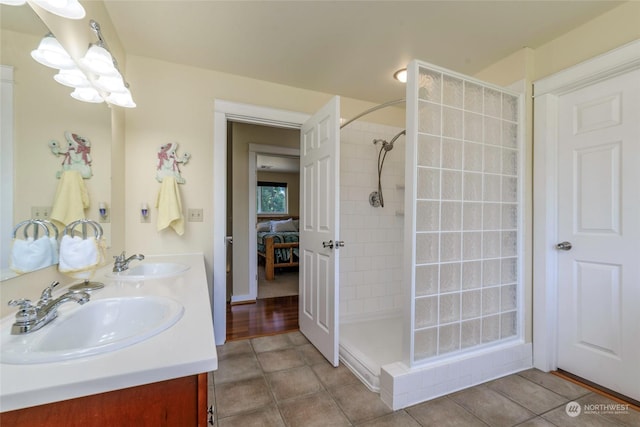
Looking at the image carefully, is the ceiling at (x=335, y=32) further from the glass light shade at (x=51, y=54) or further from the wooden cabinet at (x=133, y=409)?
the wooden cabinet at (x=133, y=409)

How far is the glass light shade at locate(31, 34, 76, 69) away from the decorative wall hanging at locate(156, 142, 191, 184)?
3.84 ft

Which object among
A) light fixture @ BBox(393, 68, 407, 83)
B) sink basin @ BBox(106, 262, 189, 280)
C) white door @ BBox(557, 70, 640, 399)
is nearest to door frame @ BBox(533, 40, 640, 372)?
white door @ BBox(557, 70, 640, 399)

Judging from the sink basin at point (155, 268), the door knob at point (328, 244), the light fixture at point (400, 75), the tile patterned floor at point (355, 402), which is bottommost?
the tile patterned floor at point (355, 402)

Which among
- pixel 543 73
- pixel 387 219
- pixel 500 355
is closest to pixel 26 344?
pixel 500 355

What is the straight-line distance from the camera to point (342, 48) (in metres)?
2.12

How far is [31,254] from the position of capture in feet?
3.08

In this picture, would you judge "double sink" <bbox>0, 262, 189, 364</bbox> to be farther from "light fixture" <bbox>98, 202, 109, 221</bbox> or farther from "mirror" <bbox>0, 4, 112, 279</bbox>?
"light fixture" <bbox>98, 202, 109, 221</bbox>

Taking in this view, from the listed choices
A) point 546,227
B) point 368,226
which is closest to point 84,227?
point 368,226

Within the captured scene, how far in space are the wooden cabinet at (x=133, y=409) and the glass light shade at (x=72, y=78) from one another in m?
1.17

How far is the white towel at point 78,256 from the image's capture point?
106 cm

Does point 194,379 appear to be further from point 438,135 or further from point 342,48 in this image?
point 342,48

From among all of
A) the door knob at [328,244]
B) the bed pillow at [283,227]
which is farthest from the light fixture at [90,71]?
the bed pillow at [283,227]

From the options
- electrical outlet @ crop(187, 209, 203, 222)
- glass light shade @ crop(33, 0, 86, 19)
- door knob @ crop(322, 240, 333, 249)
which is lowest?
door knob @ crop(322, 240, 333, 249)

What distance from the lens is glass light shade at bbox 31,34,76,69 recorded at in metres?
0.99
